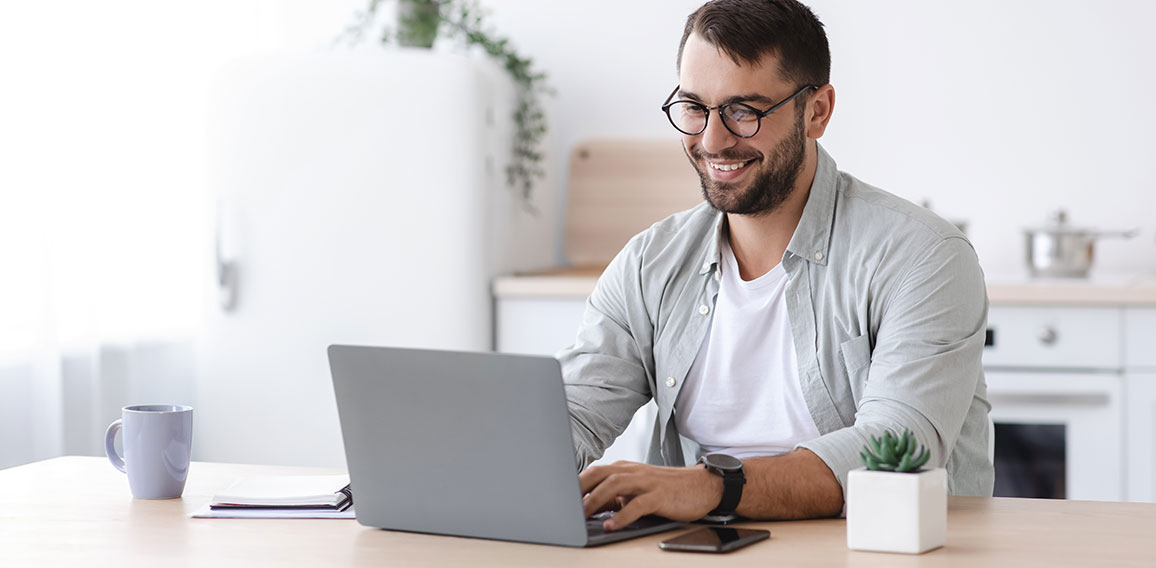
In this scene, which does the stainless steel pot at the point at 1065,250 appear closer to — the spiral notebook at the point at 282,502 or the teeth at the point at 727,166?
the teeth at the point at 727,166

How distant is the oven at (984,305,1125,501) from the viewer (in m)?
2.60

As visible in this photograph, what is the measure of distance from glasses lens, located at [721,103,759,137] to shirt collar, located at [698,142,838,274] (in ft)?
0.41

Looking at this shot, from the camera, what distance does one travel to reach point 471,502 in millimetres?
1158

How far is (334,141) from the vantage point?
270 centimetres

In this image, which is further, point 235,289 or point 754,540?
point 235,289

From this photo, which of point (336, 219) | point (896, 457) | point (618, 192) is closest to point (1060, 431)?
point (618, 192)

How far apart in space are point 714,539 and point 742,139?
2.07ft

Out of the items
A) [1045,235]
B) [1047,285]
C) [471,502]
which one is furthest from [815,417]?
Answer: [1045,235]

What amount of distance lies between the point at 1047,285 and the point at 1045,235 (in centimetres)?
23

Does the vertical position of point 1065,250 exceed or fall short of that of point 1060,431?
it exceeds it

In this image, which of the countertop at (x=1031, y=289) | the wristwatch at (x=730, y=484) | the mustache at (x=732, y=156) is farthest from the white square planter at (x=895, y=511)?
the countertop at (x=1031, y=289)

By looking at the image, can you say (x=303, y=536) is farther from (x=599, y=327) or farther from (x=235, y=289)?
(x=235, y=289)

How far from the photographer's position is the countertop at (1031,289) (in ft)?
8.43

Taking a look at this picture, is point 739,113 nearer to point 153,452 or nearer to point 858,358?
point 858,358
